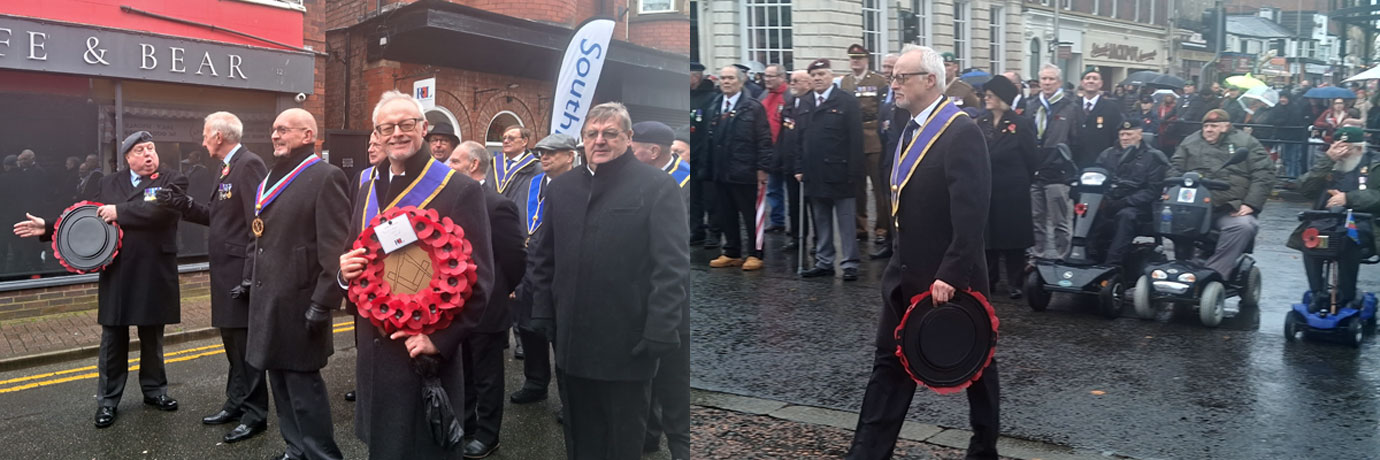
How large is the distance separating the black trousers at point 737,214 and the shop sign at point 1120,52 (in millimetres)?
4506

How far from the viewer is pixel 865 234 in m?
12.2

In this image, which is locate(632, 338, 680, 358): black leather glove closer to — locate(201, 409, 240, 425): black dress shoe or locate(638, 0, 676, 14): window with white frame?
locate(638, 0, 676, 14): window with white frame

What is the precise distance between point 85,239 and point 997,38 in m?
8.03

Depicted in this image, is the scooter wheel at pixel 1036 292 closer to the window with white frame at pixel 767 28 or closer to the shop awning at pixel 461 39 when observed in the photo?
the window with white frame at pixel 767 28

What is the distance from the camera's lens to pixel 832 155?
31.6 ft

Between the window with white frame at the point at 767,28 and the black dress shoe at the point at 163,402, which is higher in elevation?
the window with white frame at the point at 767,28

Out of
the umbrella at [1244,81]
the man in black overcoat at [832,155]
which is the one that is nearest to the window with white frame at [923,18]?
the man in black overcoat at [832,155]

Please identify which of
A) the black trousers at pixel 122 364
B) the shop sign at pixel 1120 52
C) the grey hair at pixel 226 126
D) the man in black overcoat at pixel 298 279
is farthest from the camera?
the shop sign at pixel 1120 52

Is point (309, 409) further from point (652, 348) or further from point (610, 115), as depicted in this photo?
point (610, 115)

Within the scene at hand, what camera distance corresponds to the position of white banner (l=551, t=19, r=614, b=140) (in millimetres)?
5891

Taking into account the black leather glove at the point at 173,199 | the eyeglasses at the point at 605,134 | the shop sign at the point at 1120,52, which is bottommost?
the black leather glove at the point at 173,199

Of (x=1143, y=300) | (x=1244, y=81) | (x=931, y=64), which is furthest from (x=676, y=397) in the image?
(x=1244, y=81)

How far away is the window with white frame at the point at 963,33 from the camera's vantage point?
9.38 metres

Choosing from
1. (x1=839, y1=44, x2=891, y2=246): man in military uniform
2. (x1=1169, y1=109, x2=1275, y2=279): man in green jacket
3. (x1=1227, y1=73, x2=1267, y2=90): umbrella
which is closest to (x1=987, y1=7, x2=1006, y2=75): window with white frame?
(x1=839, y1=44, x2=891, y2=246): man in military uniform
